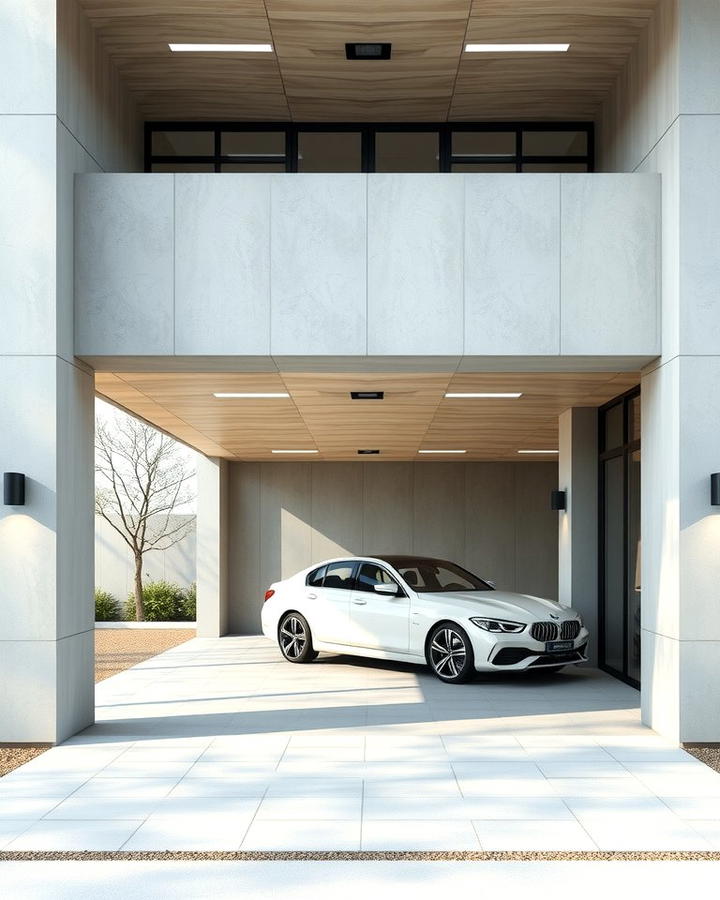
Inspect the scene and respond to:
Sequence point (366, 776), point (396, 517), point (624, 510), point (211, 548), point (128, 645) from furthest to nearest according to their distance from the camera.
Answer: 1. point (396, 517)
2. point (211, 548)
3. point (128, 645)
4. point (624, 510)
5. point (366, 776)

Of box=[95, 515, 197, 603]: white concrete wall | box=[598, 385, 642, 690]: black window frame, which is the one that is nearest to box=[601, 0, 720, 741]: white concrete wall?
box=[598, 385, 642, 690]: black window frame

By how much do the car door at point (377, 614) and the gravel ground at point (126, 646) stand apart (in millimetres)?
3165

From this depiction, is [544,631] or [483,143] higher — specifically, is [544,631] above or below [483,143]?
below

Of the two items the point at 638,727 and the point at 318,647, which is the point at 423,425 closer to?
the point at 318,647

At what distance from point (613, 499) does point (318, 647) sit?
4236 millimetres

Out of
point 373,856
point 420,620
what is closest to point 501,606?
point 420,620

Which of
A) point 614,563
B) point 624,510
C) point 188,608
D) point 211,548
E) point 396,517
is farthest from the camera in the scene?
point 188,608

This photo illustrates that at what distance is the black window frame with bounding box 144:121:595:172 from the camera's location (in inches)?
431

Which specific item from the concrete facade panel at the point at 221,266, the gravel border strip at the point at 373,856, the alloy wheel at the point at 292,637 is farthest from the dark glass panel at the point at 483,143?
the gravel border strip at the point at 373,856

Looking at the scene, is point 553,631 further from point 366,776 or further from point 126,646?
point 126,646

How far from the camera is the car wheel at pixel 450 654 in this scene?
11680 mm

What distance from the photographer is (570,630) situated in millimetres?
11820

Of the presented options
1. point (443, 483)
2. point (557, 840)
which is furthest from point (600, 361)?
point (443, 483)

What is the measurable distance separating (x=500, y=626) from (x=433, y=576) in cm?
172
